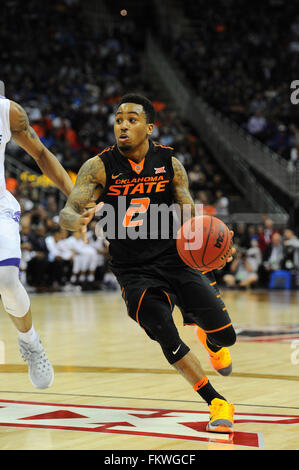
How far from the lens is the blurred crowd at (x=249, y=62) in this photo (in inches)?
887

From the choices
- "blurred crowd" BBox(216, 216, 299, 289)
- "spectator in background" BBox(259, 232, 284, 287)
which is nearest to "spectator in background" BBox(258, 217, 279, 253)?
"blurred crowd" BBox(216, 216, 299, 289)

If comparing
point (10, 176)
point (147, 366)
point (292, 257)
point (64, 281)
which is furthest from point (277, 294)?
point (147, 366)

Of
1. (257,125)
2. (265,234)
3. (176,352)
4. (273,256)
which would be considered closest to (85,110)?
(257,125)

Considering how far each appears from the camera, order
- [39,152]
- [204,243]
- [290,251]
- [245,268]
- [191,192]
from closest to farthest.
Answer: [204,243] → [39,152] → [290,251] → [245,268] → [191,192]

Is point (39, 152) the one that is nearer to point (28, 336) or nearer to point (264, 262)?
point (28, 336)

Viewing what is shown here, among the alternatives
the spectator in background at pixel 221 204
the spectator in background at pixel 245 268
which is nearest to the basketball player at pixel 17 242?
the spectator in background at pixel 245 268

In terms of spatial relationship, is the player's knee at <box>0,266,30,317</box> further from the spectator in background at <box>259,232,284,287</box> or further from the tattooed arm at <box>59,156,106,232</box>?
the spectator in background at <box>259,232,284,287</box>

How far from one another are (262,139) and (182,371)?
18.3 meters

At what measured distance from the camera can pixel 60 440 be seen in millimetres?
4035

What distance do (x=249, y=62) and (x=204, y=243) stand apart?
21623mm

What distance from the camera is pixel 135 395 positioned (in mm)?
5445

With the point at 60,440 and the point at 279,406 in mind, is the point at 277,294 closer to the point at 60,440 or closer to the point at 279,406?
the point at 279,406

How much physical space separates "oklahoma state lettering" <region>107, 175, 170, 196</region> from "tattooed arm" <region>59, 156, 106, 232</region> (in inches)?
3.8

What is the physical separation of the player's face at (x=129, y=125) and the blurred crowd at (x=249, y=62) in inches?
637
